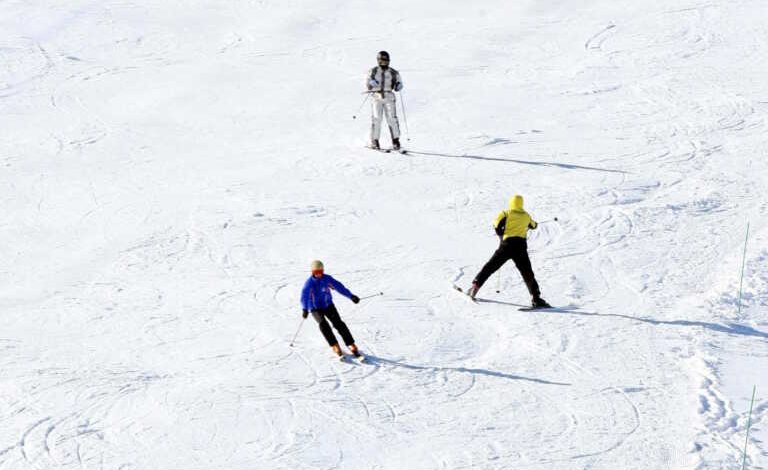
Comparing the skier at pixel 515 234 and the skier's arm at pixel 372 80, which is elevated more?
the skier's arm at pixel 372 80

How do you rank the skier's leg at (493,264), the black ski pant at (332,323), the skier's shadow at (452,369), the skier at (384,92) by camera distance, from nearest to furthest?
the skier's shadow at (452,369) → the black ski pant at (332,323) → the skier's leg at (493,264) → the skier at (384,92)

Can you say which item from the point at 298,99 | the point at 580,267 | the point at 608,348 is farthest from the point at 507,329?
the point at 298,99

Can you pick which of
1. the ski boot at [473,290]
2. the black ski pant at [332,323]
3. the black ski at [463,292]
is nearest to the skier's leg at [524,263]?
the ski boot at [473,290]

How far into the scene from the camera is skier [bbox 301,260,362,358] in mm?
11969

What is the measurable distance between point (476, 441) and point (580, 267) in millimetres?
5034

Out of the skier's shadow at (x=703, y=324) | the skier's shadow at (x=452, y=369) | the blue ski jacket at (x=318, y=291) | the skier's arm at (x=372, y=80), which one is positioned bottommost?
the skier's shadow at (x=452, y=369)

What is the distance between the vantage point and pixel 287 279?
48.7 feet

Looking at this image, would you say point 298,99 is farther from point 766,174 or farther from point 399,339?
point 399,339

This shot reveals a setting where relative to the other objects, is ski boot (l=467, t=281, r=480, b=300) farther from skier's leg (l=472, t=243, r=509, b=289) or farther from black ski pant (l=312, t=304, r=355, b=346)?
black ski pant (l=312, t=304, r=355, b=346)

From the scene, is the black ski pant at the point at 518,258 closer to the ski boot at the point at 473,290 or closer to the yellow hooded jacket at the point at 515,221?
the yellow hooded jacket at the point at 515,221

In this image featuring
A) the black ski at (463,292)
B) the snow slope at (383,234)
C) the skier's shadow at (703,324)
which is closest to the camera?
the snow slope at (383,234)

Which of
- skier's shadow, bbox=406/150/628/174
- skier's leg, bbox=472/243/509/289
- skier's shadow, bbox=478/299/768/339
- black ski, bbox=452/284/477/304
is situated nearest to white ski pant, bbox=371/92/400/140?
skier's shadow, bbox=406/150/628/174

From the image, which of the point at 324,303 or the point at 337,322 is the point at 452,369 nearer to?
the point at 337,322

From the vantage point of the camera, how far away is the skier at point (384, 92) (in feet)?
61.5
